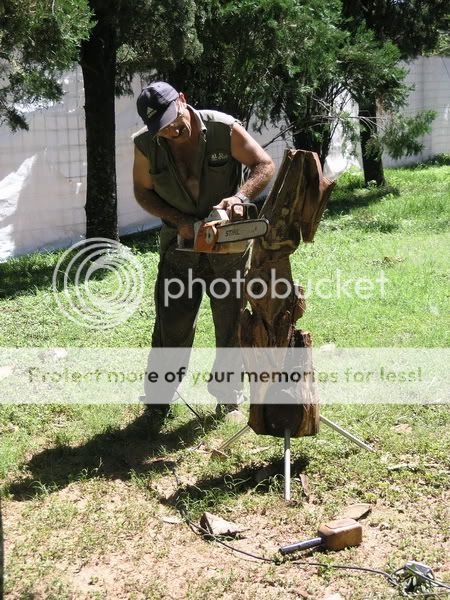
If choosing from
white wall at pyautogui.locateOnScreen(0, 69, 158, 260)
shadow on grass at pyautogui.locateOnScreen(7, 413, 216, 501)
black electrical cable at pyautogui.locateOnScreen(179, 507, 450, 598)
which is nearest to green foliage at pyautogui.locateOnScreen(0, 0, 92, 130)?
white wall at pyautogui.locateOnScreen(0, 69, 158, 260)

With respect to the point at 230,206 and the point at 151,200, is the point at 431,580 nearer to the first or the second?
the point at 230,206

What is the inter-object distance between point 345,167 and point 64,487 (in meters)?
12.7

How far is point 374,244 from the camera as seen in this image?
Result: 30.5ft

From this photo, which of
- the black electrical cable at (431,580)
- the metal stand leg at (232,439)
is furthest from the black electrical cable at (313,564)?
the metal stand leg at (232,439)

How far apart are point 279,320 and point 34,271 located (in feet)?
16.0

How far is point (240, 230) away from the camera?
3900mm

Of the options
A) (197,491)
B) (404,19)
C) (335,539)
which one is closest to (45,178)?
(197,491)

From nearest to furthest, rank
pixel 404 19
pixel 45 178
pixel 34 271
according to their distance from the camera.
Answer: pixel 34 271 → pixel 45 178 → pixel 404 19

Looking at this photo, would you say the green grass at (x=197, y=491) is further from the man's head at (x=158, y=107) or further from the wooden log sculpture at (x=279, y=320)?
the man's head at (x=158, y=107)

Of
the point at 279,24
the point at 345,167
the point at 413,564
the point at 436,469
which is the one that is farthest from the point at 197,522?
the point at 345,167

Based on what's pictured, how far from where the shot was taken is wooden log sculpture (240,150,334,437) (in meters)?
3.99

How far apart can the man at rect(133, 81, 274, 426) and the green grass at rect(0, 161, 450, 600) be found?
1.92ft

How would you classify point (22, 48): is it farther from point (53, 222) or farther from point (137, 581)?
point (137, 581)

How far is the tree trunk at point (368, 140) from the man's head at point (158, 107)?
723 cm
